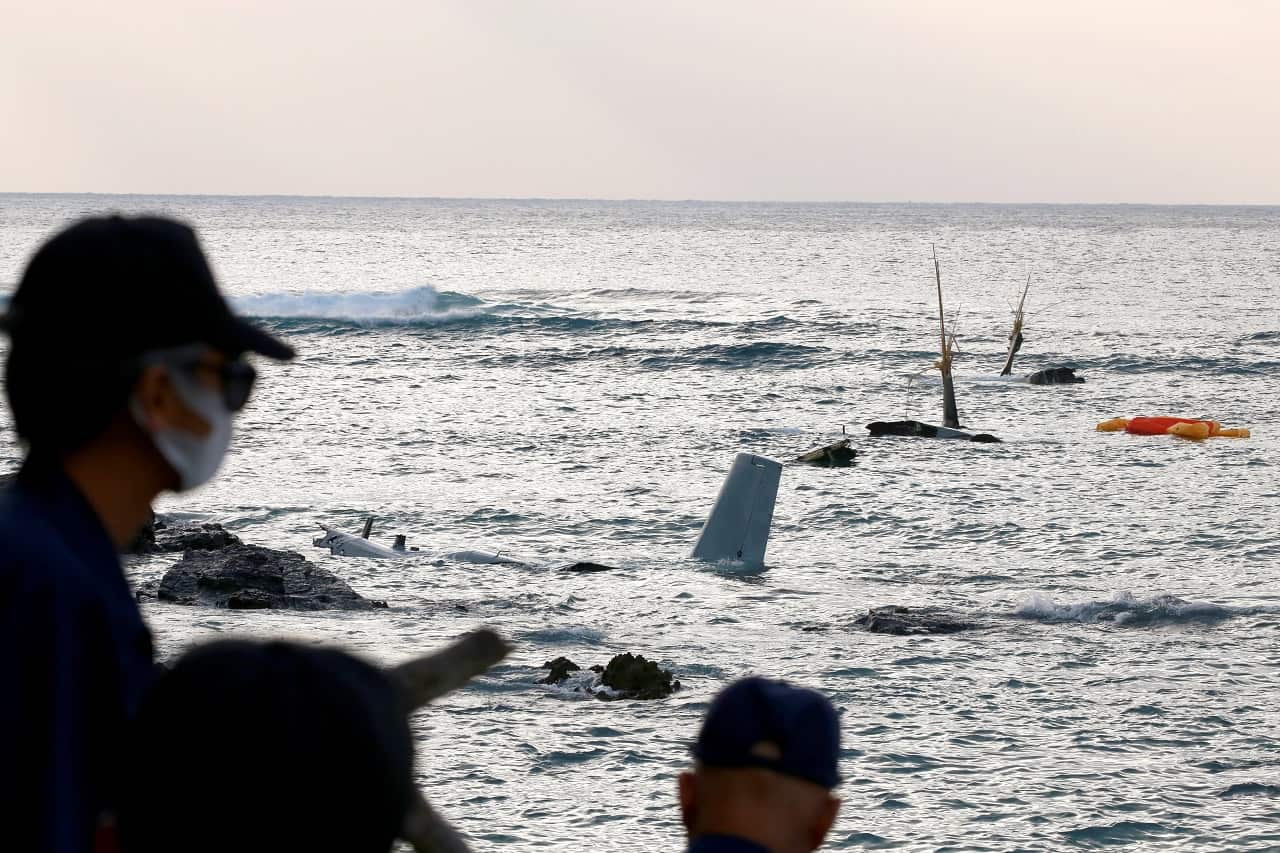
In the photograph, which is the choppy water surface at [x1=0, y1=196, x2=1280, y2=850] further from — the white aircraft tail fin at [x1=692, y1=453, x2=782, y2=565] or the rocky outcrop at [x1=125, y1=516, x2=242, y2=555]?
the rocky outcrop at [x1=125, y1=516, x2=242, y2=555]

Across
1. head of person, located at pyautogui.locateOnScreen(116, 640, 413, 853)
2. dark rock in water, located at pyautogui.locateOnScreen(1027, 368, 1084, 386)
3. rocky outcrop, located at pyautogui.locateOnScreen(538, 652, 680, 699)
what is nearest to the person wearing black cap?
head of person, located at pyautogui.locateOnScreen(116, 640, 413, 853)

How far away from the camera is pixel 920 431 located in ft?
111

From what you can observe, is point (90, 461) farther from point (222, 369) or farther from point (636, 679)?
point (636, 679)

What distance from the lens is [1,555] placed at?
5.15ft

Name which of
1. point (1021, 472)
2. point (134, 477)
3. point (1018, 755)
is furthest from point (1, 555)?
point (1021, 472)

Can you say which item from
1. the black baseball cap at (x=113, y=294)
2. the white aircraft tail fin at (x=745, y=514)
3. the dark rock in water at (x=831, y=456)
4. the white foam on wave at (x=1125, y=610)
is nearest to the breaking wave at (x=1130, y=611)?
the white foam on wave at (x=1125, y=610)

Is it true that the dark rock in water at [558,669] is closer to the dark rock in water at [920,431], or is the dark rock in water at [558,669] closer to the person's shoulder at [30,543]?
the person's shoulder at [30,543]

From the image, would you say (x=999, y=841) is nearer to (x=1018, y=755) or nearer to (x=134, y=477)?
(x=1018, y=755)

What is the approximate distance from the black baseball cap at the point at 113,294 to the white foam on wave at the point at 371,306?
211 ft

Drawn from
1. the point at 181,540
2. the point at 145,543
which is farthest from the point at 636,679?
the point at 181,540

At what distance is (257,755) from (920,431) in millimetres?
33204

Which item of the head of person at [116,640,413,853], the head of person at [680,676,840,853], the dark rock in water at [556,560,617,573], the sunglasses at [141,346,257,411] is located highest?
the sunglasses at [141,346,257,411]

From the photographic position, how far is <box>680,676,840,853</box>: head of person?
1954 millimetres

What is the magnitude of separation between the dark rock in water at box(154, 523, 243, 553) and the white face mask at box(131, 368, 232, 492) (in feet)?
52.9
